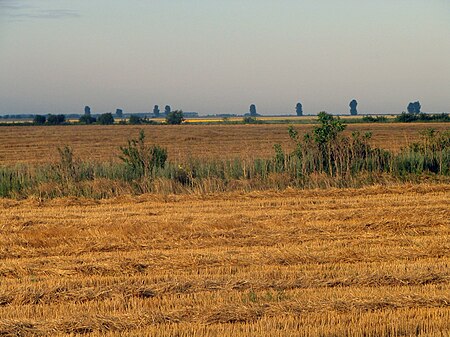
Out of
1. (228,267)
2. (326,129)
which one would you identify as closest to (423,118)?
(326,129)

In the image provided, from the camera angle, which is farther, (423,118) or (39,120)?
(39,120)

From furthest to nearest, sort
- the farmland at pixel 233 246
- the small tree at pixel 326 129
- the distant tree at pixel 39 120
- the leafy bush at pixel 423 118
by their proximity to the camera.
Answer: the distant tree at pixel 39 120 → the leafy bush at pixel 423 118 → the small tree at pixel 326 129 → the farmland at pixel 233 246

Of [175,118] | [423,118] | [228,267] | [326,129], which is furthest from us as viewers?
[175,118]

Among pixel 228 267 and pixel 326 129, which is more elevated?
pixel 326 129

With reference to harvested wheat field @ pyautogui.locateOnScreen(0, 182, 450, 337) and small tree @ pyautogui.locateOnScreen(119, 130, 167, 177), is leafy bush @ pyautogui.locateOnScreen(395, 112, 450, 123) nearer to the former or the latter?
small tree @ pyautogui.locateOnScreen(119, 130, 167, 177)

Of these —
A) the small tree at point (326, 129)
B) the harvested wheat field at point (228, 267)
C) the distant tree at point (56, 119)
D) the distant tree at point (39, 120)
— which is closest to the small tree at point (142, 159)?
the harvested wheat field at point (228, 267)

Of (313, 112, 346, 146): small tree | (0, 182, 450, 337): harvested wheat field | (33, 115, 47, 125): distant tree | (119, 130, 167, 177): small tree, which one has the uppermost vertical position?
(33, 115, 47, 125): distant tree

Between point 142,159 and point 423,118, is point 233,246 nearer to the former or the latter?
point 142,159

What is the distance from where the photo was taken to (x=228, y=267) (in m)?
9.02

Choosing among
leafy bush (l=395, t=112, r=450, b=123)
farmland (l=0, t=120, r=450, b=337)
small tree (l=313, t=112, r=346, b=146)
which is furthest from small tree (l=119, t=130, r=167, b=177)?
leafy bush (l=395, t=112, r=450, b=123)

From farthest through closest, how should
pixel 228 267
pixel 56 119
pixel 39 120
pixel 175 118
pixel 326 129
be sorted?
pixel 39 120 → pixel 56 119 → pixel 175 118 → pixel 326 129 → pixel 228 267

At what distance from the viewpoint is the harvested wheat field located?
6.65 metres

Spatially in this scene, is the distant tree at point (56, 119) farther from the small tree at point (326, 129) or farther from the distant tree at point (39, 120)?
the small tree at point (326, 129)

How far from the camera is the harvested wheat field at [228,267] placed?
6.65m
